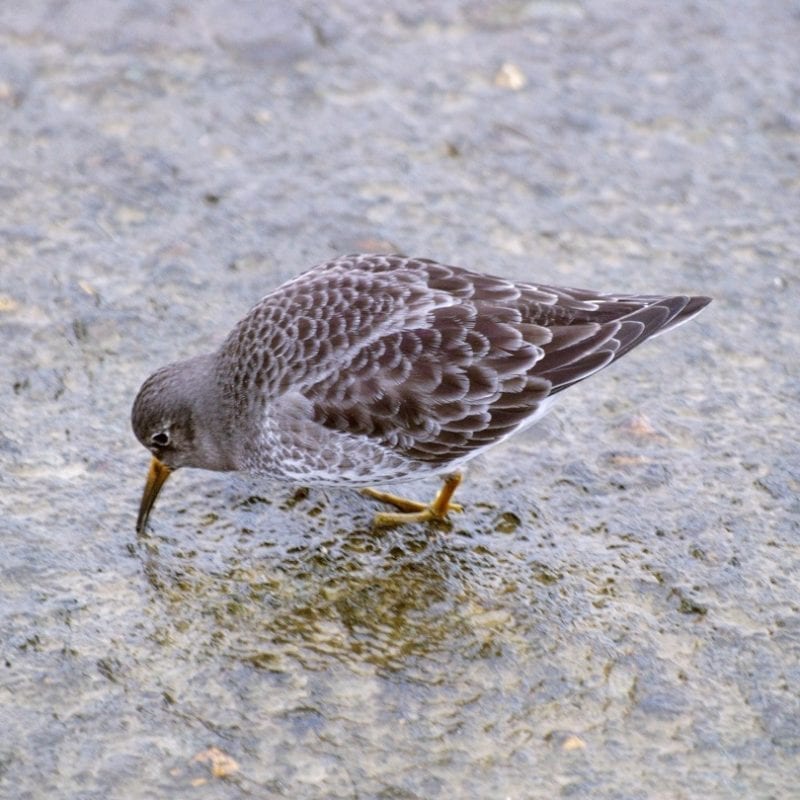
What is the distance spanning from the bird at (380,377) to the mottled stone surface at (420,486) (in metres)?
0.32

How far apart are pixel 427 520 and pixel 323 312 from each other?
0.97 metres

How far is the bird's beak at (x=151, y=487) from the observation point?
213 inches

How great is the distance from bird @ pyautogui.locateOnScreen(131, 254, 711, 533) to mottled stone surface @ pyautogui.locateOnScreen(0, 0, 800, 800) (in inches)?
12.7

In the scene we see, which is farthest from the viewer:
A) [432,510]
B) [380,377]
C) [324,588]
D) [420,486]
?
[420,486]

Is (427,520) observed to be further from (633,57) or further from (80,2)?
(80,2)

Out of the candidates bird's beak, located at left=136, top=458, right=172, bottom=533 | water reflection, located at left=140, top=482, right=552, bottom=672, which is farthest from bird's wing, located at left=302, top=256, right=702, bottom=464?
bird's beak, located at left=136, top=458, right=172, bottom=533

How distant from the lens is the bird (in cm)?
539

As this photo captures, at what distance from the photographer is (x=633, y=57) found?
329 inches

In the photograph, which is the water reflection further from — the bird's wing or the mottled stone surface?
the bird's wing

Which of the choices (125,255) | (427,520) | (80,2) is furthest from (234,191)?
(427,520)

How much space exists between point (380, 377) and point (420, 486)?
93 centimetres

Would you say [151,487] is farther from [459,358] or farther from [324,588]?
[459,358]

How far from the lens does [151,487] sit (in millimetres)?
5461

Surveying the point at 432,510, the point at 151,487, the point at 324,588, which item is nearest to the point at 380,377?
the point at 432,510
